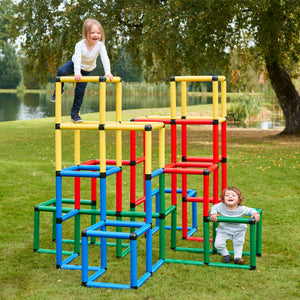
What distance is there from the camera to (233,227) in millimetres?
5598

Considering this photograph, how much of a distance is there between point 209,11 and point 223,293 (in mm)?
10970

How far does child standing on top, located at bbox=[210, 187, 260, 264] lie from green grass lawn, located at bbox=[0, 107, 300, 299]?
0.73 feet

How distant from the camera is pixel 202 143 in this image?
16391mm

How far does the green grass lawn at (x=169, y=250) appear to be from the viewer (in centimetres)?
478

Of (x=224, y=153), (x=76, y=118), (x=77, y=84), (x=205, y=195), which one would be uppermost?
(x=77, y=84)

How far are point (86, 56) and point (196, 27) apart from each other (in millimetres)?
9640

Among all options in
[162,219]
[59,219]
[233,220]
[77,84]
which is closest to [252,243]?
[233,220]

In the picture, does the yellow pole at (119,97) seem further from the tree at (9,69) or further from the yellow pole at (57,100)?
the tree at (9,69)

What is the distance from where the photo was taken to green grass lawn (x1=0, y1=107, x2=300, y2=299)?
4781 mm

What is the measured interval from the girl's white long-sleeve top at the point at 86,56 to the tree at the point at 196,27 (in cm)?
868

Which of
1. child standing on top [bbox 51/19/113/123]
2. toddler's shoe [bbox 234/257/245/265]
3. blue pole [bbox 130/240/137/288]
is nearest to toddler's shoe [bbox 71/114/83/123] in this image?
child standing on top [bbox 51/19/113/123]

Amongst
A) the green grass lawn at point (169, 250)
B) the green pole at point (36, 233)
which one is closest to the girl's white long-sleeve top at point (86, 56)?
the green pole at point (36, 233)

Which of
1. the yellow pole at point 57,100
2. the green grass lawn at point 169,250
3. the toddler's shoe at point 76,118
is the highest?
the yellow pole at point 57,100

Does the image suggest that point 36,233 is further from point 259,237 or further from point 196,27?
point 196,27
